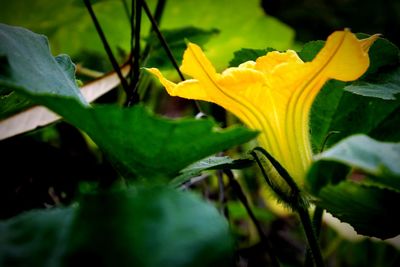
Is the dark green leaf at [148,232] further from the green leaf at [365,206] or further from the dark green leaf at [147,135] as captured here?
the green leaf at [365,206]

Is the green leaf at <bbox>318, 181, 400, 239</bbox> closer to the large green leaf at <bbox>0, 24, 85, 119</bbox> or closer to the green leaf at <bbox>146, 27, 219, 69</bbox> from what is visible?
the large green leaf at <bbox>0, 24, 85, 119</bbox>

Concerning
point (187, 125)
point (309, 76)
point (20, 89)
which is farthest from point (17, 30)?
point (309, 76)

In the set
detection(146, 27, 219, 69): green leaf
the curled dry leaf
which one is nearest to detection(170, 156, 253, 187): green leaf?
the curled dry leaf

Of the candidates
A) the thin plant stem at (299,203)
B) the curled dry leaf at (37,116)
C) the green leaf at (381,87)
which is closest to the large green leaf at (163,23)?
the curled dry leaf at (37,116)

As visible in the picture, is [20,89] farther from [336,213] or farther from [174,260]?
[336,213]

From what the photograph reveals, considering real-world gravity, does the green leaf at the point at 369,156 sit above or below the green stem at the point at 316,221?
above
